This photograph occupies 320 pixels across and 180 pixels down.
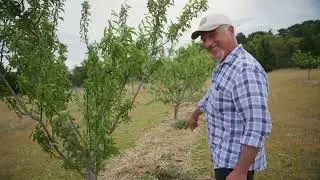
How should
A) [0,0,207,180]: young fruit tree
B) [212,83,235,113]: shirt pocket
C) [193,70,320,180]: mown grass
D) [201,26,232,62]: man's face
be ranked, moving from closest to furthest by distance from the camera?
[212,83,235,113]: shirt pocket → [201,26,232,62]: man's face → [0,0,207,180]: young fruit tree → [193,70,320,180]: mown grass

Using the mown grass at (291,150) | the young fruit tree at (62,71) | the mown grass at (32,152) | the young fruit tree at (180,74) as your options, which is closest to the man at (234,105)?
the young fruit tree at (62,71)

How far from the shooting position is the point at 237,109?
130 inches

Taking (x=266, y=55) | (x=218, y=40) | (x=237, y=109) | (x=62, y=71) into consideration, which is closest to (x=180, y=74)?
(x=62, y=71)

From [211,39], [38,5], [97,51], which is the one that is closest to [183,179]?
[97,51]

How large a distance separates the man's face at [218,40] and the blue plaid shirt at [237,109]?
11 centimetres

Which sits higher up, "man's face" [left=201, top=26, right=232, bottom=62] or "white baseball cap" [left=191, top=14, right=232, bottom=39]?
"white baseball cap" [left=191, top=14, right=232, bottom=39]

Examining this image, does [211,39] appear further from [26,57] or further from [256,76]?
[26,57]

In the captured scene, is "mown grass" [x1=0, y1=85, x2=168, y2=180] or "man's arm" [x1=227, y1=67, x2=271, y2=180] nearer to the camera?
"man's arm" [x1=227, y1=67, x2=271, y2=180]

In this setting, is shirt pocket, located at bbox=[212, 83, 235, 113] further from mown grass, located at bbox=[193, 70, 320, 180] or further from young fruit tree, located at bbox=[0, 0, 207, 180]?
mown grass, located at bbox=[193, 70, 320, 180]

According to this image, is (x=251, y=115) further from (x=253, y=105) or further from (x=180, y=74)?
(x=180, y=74)

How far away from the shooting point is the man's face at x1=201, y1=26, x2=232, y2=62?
11.6 ft

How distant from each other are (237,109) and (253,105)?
0.67 ft

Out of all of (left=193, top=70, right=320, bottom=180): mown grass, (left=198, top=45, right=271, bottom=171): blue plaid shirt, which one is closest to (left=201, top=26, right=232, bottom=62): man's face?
(left=198, top=45, right=271, bottom=171): blue plaid shirt

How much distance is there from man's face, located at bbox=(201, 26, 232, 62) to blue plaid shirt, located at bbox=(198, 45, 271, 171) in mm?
115
